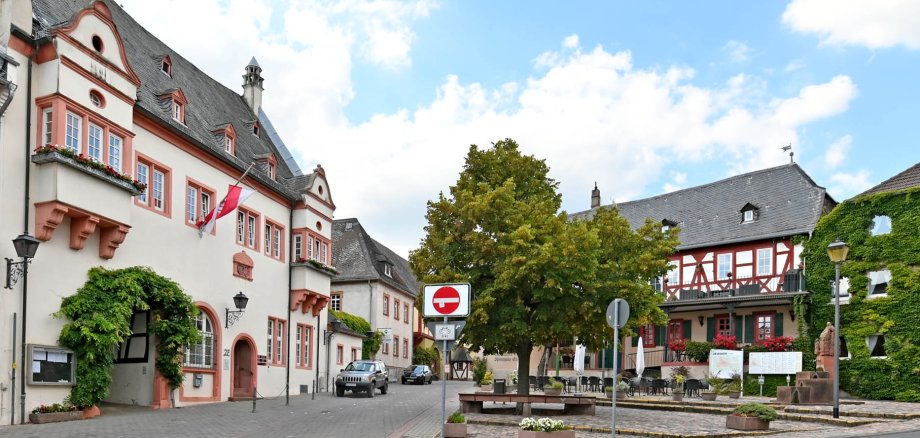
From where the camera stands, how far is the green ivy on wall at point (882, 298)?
106ft

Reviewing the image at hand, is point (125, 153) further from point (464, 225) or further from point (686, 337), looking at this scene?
point (686, 337)

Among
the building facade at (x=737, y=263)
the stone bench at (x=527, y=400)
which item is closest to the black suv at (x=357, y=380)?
the stone bench at (x=527, y=400)

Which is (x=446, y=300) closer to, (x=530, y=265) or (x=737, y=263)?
(x=530, y=265)

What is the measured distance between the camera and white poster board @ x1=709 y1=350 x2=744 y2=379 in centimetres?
3431

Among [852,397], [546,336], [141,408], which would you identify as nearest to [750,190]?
[852,397]

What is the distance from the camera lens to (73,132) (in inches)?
773

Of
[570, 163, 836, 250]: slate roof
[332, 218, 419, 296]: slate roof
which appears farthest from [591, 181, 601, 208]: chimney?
[332, 218, 419, 296]: slate roof

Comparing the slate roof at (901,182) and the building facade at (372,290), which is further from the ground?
the slate roof at (901,182)

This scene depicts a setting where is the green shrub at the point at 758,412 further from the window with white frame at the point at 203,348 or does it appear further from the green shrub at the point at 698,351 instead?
the green shrub at the point at 698,351

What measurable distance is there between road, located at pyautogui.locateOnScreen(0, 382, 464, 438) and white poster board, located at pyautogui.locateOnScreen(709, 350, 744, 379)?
46.0ft

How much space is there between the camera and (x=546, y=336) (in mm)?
21422

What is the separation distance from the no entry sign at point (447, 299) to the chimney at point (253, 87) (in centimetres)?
2832

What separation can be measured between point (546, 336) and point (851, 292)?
1934cm

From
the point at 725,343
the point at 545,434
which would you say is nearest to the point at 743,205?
the point at 725,343
